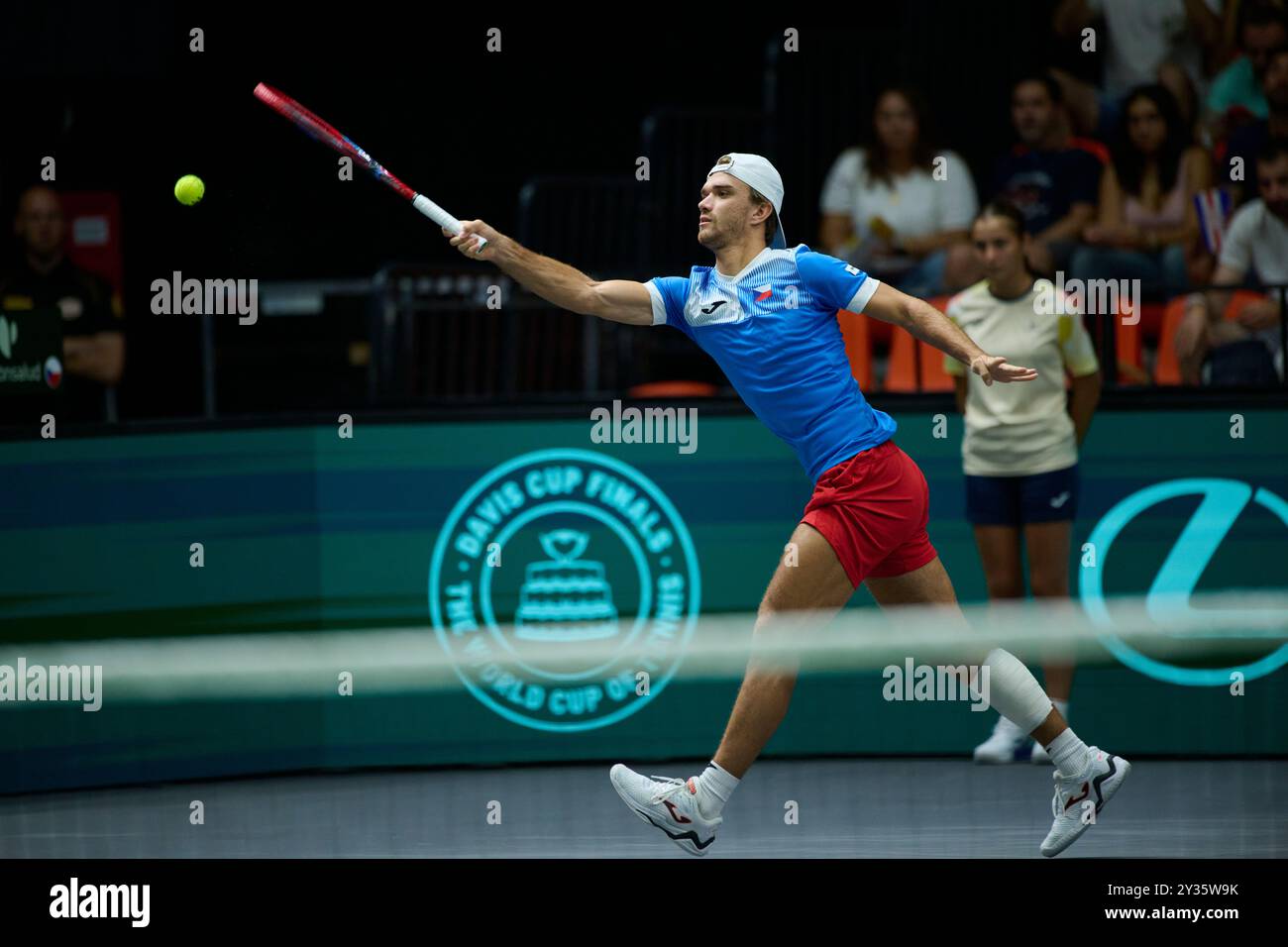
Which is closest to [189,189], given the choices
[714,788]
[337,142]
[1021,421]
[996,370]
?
[337,142]

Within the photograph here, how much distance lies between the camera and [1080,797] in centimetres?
710

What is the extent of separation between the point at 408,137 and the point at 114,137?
2.26 m

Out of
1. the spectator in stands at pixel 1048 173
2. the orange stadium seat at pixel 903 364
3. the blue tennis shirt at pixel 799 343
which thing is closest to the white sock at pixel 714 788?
the blue tennis shirt at pixel 799 343

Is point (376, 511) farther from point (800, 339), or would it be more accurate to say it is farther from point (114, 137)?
point (114, 137)

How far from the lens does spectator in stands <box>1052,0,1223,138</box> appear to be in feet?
39.1

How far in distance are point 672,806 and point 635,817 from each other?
1.48 m

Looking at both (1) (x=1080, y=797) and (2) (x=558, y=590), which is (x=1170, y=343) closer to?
(2) (x=558, y=590)

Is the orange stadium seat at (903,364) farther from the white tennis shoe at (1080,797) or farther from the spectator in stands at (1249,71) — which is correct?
the white tennis shoe at (1080,797)

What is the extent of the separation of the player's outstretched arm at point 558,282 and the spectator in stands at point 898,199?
400 cm

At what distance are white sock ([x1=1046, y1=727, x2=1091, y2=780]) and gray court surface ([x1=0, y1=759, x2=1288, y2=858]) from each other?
1.38ft

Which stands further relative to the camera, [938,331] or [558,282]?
[558,282]

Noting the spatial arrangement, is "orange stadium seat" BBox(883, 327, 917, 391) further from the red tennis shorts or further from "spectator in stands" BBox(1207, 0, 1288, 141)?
the red tennis shorts

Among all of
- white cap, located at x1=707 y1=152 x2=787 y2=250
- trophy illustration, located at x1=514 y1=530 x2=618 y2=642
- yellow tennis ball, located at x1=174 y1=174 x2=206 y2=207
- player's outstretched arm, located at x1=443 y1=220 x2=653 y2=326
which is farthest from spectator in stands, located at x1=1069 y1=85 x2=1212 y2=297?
yellow tennis ball, located at x1=174 y1=174 x2=206 y2=207

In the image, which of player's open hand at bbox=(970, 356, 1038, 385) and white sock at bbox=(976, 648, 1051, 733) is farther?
white sock at bbox=(976, 648, 1051, 733)
